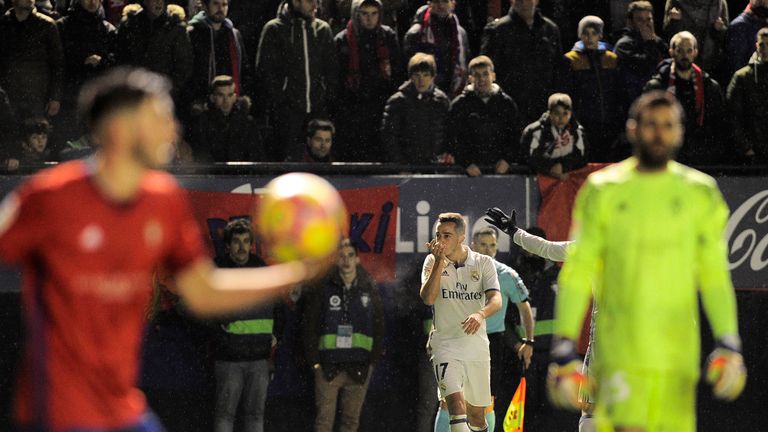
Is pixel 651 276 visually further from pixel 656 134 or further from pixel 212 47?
pixel 212 47

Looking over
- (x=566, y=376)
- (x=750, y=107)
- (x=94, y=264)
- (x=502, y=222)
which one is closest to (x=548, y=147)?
(x=750, y=107)

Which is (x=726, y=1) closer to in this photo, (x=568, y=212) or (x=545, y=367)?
(x=568, y=212)

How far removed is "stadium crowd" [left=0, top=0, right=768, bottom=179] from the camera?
41.8 ft

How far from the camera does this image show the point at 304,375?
510 inches

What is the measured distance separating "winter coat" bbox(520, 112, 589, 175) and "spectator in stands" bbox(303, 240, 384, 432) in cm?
198

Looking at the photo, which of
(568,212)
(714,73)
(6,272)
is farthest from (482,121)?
(6,272)

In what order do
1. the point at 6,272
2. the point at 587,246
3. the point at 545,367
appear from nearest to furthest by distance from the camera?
the point at 587,246 → the point at 6,272 → the point at 545,367

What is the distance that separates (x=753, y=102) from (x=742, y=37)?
3.47ft

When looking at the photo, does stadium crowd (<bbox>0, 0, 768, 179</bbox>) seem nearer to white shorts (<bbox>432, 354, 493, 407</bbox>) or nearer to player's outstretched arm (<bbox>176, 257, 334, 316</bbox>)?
white shorts (<bbox>432, 354, 493, 407</bbox>)

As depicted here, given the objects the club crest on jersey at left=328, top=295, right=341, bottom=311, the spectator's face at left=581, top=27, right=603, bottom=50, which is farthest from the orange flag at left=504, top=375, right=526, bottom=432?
the spectator's face at left=581, top=27, right=603, bottom=50

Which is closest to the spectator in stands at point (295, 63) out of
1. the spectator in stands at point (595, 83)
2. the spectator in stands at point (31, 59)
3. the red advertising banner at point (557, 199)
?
the spectator in stands at point (31, 59)

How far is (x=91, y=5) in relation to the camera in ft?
42.5

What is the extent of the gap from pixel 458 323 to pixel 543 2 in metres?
5.16

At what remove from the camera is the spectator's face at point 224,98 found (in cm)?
1258
